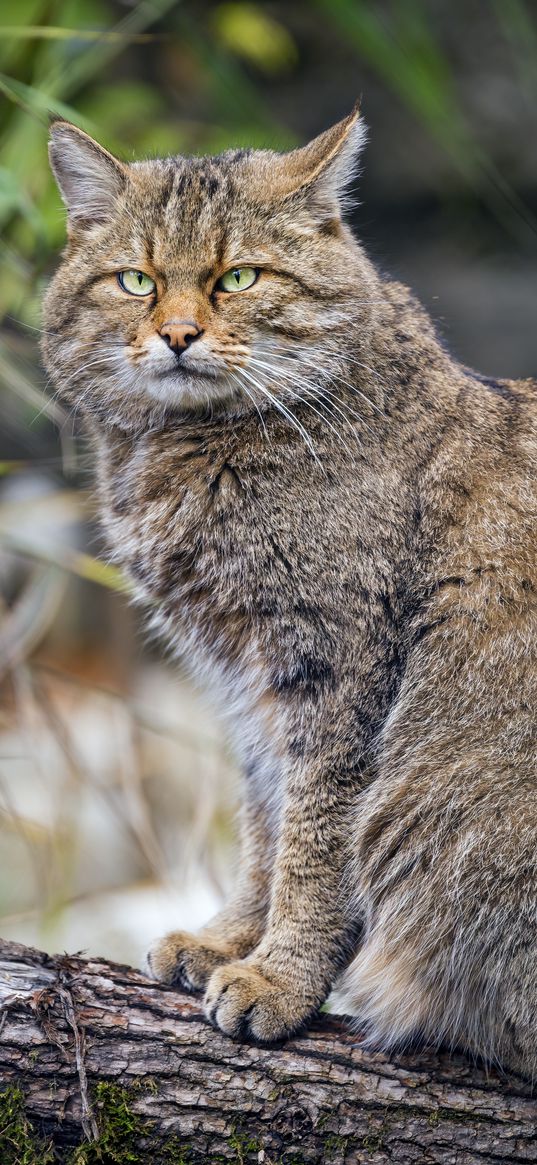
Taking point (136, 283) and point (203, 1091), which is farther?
point (136, 283)

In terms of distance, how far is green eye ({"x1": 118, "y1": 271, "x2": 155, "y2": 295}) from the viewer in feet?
9.66

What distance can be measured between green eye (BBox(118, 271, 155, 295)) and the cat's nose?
0.22 meters

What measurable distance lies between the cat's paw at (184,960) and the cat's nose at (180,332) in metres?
1.53

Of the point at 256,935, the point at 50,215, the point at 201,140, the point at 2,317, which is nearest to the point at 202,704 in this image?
the point at 256,935

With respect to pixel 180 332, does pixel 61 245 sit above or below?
above

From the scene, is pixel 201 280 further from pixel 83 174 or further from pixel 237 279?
pixel 83 174

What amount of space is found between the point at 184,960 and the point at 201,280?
1752mm

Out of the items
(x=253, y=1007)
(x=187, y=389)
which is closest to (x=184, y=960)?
(x=253, y=1007)

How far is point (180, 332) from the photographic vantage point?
274 centimetres

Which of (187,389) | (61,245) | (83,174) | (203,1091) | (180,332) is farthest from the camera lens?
(61,245)

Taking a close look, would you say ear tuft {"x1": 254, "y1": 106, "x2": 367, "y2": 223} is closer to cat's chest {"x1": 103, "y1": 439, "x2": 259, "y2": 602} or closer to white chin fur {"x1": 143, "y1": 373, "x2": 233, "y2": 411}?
white chin fur {"x1": 143, "y1": 373, "x2": 233, "y2": 411}

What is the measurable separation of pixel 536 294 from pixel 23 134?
14.5 ft

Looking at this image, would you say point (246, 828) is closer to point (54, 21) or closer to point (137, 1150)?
point (137, 1150)

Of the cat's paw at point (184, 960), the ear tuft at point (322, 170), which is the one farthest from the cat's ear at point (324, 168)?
the cat's paw at point (184, 960)
